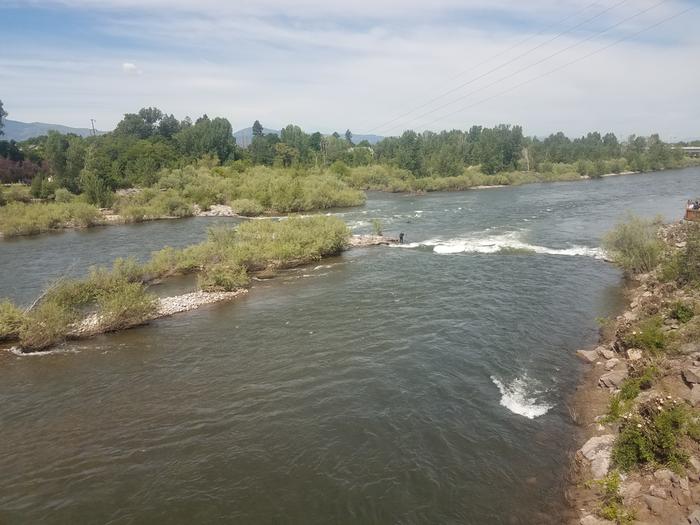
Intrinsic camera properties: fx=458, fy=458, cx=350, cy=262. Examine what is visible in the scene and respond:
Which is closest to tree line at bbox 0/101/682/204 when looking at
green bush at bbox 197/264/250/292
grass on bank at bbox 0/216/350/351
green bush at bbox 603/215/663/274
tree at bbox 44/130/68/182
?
tree at bbox 44/130/68/182

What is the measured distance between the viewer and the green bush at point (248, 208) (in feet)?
236

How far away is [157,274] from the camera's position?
35844 millimetres

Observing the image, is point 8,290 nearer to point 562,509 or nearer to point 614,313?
point 562,509

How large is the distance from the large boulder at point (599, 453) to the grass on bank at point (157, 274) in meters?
23.1

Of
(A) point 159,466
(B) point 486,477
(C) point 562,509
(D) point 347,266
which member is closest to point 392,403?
(B) point 486,477

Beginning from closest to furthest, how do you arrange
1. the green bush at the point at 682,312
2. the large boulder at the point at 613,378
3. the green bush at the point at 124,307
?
the large boulder at the point at 613,378 → the green bush at the point at 682,312 → the green bush at the point at 124,307

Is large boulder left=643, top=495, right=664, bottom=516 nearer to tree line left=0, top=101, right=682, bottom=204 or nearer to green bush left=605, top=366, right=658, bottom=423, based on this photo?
green bush left=605, top=366, right=658, bottom=423

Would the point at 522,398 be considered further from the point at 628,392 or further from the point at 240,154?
the point at 240,154

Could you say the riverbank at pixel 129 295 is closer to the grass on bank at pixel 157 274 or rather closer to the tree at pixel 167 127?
the grass on bank at pixel 157 274

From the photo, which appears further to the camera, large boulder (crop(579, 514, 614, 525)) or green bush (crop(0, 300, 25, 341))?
green bush (crop(0, 300, 25, 341))

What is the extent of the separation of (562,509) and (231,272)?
25879 mm

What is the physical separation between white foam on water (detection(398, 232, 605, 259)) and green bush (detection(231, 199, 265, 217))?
33149 mm

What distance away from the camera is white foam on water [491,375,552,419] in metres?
16.9

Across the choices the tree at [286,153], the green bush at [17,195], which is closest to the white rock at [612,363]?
the green bush at [17,195]
